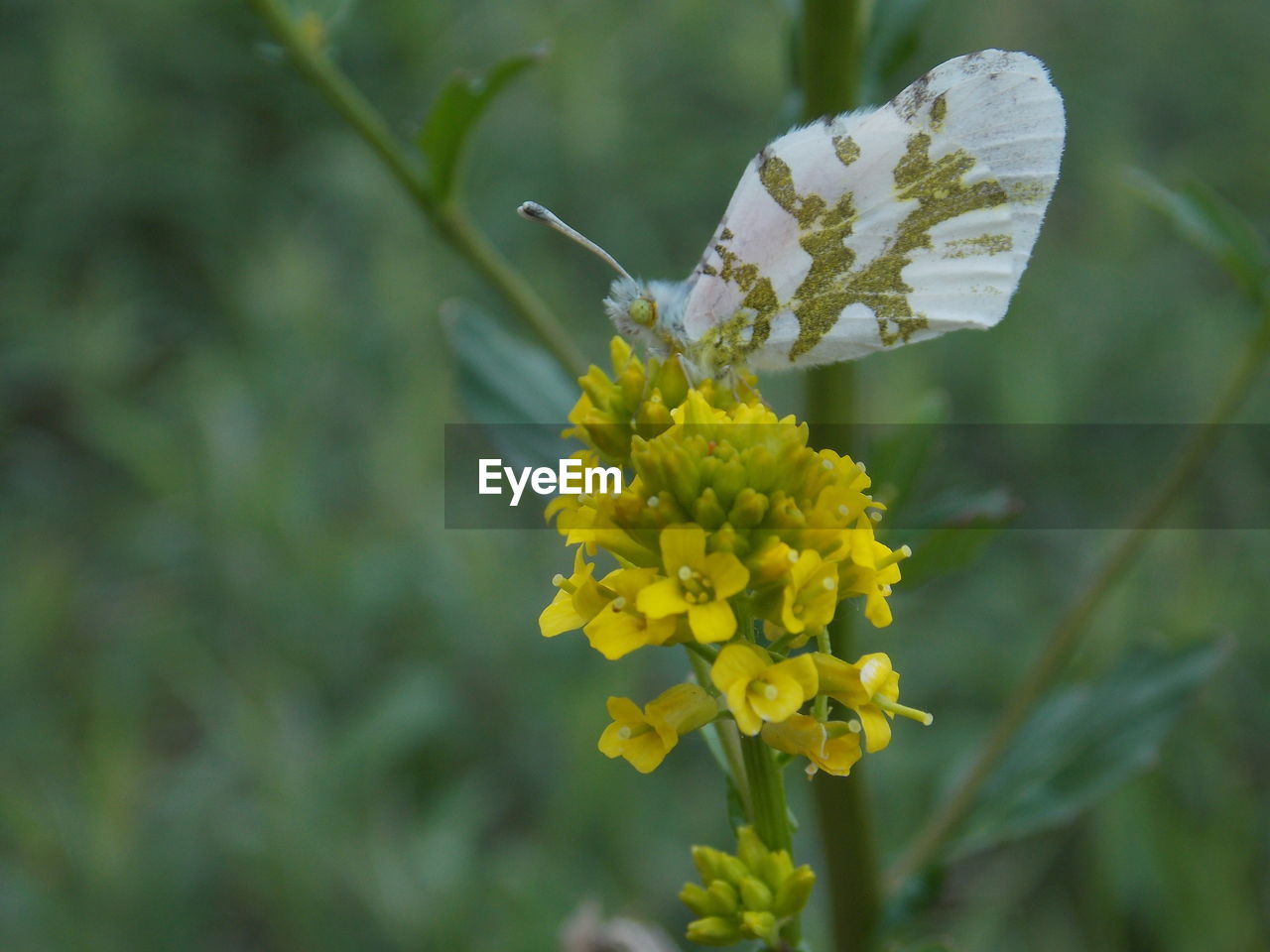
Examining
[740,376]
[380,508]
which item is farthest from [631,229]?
[740,376]

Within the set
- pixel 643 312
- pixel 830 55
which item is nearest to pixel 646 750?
pixel 643 312

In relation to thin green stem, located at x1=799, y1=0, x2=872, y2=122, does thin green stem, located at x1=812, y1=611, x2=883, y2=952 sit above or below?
below

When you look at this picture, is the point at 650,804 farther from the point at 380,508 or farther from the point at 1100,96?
the point at 1100,96

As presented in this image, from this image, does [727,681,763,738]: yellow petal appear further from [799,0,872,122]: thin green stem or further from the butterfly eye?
[799,0,872,122]: thin green stem

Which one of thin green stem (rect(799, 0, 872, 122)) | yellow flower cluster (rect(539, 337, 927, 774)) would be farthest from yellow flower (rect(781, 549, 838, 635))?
thin green stem (rect(799, 0, 872, 122))

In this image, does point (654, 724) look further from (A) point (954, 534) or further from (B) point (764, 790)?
(A) point (954, 534)

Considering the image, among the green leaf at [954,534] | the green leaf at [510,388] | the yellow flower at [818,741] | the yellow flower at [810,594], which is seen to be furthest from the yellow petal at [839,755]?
the green leaf at [510,388]
